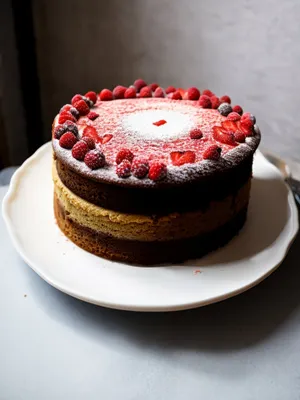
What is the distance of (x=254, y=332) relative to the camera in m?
1.26

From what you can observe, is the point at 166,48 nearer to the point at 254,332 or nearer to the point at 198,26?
the point at 198,26

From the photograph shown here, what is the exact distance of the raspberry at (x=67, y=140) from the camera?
1.44 meters

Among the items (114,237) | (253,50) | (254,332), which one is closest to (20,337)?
(114,237)

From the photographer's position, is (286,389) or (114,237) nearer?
(286,389)

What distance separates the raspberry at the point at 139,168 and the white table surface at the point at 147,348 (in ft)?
1.27

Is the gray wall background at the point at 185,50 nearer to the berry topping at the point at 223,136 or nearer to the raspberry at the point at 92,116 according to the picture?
the berry topping at the point at 223,136

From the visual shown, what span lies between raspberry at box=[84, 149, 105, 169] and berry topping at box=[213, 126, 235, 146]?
38 cm

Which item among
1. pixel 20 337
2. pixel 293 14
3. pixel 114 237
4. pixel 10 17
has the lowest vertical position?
pixel 20 337

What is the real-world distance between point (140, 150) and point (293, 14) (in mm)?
1071

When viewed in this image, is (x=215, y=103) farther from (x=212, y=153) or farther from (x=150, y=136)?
(x=212, y=153)

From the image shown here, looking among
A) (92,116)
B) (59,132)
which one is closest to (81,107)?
(92,116)

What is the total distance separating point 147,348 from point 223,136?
0.68 metres

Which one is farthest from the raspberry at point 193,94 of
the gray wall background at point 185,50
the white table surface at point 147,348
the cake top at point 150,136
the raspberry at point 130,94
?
the white table surface at point 147,348

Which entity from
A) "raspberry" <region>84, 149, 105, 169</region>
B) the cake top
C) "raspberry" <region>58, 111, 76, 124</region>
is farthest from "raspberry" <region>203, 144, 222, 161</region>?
"raspberry" <region>58, 111, 76, 124</region>
